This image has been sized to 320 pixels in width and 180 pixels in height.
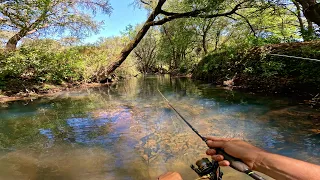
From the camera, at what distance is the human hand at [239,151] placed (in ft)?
5.33

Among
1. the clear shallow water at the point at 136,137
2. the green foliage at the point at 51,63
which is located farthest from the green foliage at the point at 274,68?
the green foliage at the point at 51,63

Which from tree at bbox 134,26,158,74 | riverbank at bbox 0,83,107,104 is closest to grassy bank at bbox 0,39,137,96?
riverbank at bbox 0,83,107,104

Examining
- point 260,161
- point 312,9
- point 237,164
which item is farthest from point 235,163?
point 312,9

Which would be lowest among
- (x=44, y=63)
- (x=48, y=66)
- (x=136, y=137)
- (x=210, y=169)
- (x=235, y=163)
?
(x=136, y=137)

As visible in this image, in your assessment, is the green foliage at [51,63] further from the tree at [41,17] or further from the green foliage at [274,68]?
the green foliage at [274,68]

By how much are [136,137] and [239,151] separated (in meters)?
4.05

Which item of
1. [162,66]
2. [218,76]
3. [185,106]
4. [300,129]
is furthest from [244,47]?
[162,66]

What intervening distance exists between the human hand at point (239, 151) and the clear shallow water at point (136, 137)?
1.81m

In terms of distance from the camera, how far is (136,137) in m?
5.54

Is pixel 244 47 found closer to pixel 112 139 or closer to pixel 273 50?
pixel 273 50

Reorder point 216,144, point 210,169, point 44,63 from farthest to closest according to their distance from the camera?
point 44,63 < point 210,169 < point 216,144

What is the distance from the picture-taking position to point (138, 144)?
5.04 m

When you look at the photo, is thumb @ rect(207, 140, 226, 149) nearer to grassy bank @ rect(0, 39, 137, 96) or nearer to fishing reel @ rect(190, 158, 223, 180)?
fishing reel @ rect(190, 158, 223, 180)

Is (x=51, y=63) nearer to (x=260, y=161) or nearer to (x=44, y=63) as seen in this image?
(x=44, y=63)
